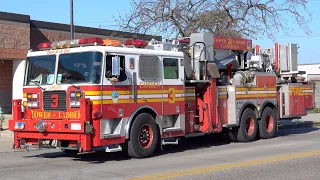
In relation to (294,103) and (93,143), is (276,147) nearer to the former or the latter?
(294,103)

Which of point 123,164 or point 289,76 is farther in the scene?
point 289,76

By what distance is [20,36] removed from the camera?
83.9ft

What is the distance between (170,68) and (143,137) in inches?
80.8

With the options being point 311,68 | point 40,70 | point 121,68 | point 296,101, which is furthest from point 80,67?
point 311,68

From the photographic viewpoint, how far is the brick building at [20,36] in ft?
81.7

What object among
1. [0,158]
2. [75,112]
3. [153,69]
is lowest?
[0,158]

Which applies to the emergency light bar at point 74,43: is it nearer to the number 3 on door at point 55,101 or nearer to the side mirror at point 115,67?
the side mirror at point 115,67

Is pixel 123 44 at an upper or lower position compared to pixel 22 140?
upper

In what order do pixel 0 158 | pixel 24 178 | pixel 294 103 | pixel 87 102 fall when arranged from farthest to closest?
pixel 294 103
pixel 0 158
pixel 87 102
pixel 24 178

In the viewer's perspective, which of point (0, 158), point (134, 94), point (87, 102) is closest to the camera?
point (87, 102)

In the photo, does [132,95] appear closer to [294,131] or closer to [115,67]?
[115,67]

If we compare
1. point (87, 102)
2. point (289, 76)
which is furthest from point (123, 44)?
point (289, 76)

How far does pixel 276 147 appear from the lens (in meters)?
14.0

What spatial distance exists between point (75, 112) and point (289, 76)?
9.24 meters
